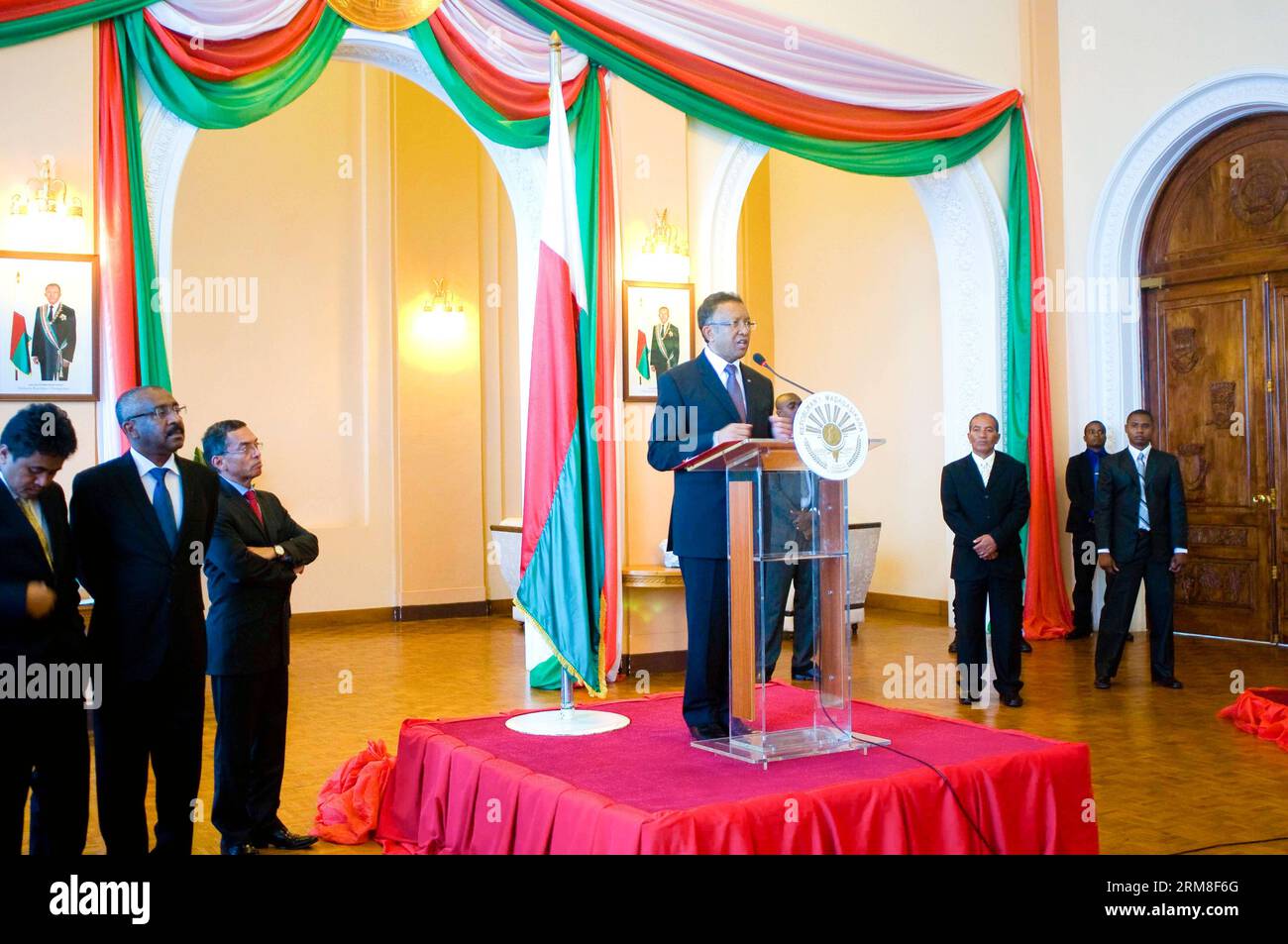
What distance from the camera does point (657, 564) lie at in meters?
8.09

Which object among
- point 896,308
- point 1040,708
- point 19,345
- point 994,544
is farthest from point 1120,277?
point 19,345

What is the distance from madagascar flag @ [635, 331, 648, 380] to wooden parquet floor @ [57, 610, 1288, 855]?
2065mm

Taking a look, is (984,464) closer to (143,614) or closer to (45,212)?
(143,614)

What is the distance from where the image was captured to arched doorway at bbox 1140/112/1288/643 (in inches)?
340

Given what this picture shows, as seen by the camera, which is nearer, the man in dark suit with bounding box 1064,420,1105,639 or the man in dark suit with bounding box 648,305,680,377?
the man in dark suit with bounding box 648,305,680,377

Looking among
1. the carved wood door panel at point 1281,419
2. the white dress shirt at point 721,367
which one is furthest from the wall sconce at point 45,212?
the carved wood door panel at point 1281,419

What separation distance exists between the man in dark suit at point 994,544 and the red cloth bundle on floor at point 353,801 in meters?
3.60

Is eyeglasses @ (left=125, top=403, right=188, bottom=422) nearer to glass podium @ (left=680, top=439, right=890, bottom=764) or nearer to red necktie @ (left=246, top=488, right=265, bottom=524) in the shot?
red necktie @ (left=246, top=488, right=265, bottom=524)

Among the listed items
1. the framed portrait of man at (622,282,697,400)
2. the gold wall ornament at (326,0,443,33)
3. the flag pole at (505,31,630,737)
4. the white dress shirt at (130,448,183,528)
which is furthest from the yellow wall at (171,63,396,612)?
the white dress shirt at (130,448,183,528)

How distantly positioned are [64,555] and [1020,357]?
26.0 ft

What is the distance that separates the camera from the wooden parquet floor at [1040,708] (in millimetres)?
4664

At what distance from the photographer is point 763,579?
422 cm
